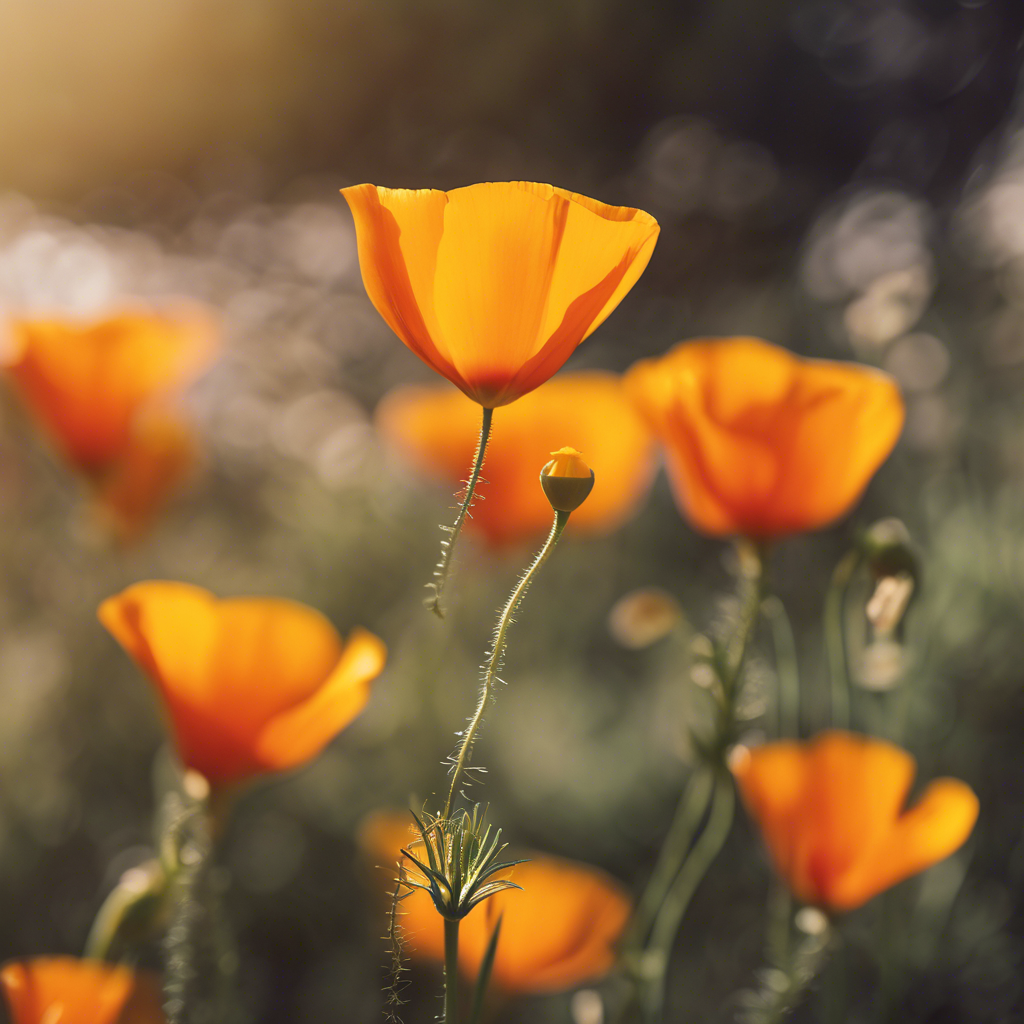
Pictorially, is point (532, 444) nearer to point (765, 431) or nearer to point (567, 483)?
point (765, 431)

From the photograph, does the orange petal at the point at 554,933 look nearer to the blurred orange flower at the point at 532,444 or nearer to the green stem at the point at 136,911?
the green stem at the point at 136,911

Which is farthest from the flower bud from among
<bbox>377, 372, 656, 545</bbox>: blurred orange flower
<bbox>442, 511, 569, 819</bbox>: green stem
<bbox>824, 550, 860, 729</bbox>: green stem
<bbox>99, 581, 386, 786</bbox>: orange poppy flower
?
<bbox>377, 372, 656, 545</bbox>: blurred orange flower

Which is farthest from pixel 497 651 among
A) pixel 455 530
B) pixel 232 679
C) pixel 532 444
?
pixel 532 444

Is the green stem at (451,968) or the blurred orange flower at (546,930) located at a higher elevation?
the green stem at (451,968)

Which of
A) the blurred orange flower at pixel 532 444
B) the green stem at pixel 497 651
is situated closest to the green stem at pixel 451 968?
the green stem at pixel 497 651

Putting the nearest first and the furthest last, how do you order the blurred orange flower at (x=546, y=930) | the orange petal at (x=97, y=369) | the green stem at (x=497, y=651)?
1. the green stem at (x=497, y=651)
2. the blurred orange flower at (x=546, y=930)
3. the orange petal at (x=97, y=369)

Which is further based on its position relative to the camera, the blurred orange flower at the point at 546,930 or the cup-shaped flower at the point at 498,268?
the blurred orange flower at the point at 546,930

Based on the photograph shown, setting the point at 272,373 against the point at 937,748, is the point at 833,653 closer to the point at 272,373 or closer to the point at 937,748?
the point at 937,748

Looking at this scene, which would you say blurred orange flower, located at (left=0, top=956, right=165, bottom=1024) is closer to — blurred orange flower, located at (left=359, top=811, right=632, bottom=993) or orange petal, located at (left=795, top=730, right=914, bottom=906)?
blurred orange flower, located at (left=359, top=811, right=632, bottom=993)
